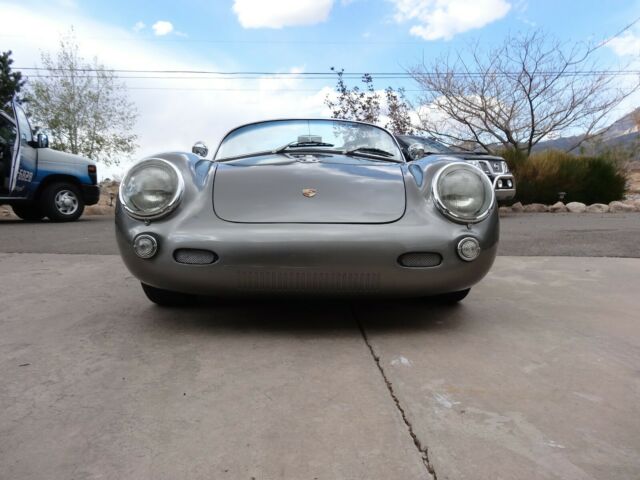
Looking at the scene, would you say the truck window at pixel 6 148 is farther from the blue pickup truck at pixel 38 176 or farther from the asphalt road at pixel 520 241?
the asphalt road at pixel 520 241

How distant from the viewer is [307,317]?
2.67m

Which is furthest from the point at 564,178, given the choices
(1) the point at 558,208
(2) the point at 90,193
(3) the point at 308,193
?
(3) the point at 308,193

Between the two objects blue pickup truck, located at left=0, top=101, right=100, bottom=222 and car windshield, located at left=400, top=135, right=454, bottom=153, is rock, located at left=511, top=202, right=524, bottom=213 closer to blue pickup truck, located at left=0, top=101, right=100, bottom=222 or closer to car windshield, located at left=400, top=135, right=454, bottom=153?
car windshield, located at left=400, top=135, right=454, bottom=153

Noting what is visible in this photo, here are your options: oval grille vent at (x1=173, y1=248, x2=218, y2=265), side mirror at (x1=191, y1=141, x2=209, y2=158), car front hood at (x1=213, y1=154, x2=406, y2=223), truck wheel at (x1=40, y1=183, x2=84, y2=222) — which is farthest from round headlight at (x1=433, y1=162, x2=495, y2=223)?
truck wheel at (x1=40, y1=183, x2=84, y2=222)

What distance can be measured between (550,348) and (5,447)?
197 centimetres

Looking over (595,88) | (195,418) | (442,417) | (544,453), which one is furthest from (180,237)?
(595,88)

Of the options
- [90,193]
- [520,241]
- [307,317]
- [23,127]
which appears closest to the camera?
[307,317]

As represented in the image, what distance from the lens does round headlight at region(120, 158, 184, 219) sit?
235cm

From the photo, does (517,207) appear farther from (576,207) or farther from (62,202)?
(62,202)

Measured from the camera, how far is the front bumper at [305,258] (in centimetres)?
221

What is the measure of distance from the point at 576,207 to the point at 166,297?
1189 cm

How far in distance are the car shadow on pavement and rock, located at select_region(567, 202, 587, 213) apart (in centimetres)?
1084

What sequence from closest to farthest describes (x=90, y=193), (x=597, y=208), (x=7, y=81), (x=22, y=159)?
(x=22, y=159) < (x=90, y=193) < (x=597, y=208) < (x=7, y=81)

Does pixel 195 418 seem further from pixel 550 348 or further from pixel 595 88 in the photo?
pixel 595 88
